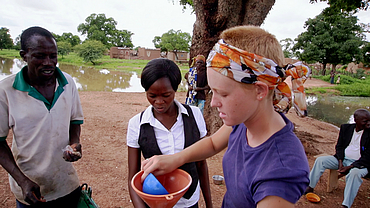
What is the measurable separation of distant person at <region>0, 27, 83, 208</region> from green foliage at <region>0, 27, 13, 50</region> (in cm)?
6460

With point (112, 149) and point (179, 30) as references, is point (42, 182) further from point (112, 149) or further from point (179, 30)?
point (179, 30)

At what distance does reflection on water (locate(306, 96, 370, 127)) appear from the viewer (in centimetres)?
1052

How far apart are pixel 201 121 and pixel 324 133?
7.44 m

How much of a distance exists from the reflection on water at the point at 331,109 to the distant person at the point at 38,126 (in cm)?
1082

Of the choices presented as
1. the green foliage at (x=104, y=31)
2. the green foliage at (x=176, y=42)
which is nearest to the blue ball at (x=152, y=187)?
the green foliage at (x=176, y=42)

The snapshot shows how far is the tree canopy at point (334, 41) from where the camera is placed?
22.9 m

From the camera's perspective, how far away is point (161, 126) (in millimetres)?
1646

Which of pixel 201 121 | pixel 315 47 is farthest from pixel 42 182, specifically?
pixel 315 47

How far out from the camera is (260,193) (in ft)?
2.89

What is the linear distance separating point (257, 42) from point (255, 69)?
12 centimetres

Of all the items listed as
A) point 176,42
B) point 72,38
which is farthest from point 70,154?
point 72,38

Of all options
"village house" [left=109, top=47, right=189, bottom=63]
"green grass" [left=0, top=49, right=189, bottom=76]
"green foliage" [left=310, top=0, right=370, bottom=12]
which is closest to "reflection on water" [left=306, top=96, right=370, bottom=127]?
"green foliage" [left=310, top=0, right=370, bottom=12]

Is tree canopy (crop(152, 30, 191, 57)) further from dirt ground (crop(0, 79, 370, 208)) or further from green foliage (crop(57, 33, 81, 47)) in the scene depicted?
dirt ground (crop(0, 79, 370, 208))

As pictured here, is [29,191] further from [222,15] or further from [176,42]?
[176,42]
